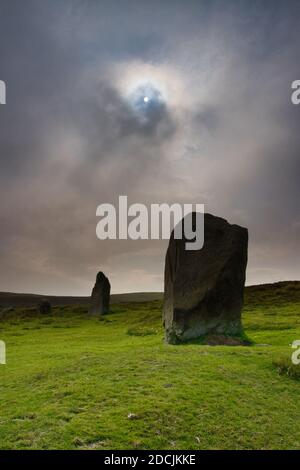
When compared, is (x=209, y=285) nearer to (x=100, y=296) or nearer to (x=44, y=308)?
(x=100, y=296)

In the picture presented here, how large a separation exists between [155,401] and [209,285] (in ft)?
44.8

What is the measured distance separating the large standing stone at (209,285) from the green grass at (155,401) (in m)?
4.71

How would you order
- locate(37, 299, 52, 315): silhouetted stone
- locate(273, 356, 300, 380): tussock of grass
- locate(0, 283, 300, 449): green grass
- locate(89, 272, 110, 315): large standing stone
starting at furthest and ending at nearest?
locate(37, 299, 52, 315): silhouetted stone
locate(89, 272, 110, 315): large standing stone
locate(273, 356, 300, 380): tussock of grass
locate(0, 283, 300, 449): green grass

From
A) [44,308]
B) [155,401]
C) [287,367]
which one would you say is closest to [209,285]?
[287,367]

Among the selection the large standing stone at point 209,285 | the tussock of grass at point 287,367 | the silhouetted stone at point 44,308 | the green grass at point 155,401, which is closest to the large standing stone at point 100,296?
the silhouetted stone at point 44,308

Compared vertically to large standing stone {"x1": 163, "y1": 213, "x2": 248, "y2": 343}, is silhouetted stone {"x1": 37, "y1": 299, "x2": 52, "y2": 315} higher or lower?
lower

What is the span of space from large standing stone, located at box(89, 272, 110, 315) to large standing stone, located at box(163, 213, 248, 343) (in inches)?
1253

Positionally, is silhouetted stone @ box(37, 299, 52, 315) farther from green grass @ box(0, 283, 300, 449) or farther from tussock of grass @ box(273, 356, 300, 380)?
tussock of grass @ box(273, 356, 300, 380)

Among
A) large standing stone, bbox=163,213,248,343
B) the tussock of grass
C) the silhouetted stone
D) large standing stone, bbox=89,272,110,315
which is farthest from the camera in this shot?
the silhouetted stone

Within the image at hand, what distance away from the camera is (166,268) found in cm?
2972

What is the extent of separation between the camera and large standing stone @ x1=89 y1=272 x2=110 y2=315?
59031mm

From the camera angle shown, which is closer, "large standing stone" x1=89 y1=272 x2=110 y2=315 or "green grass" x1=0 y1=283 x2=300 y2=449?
"green grass" x1=0 y1=283 x2=300 y2=449

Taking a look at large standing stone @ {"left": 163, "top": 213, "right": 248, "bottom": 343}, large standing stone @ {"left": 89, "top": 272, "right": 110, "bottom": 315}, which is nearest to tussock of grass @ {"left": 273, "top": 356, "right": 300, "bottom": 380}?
large standing stone @ {"left": 163, "top": 213, "right": 248, "bottom": 343}
